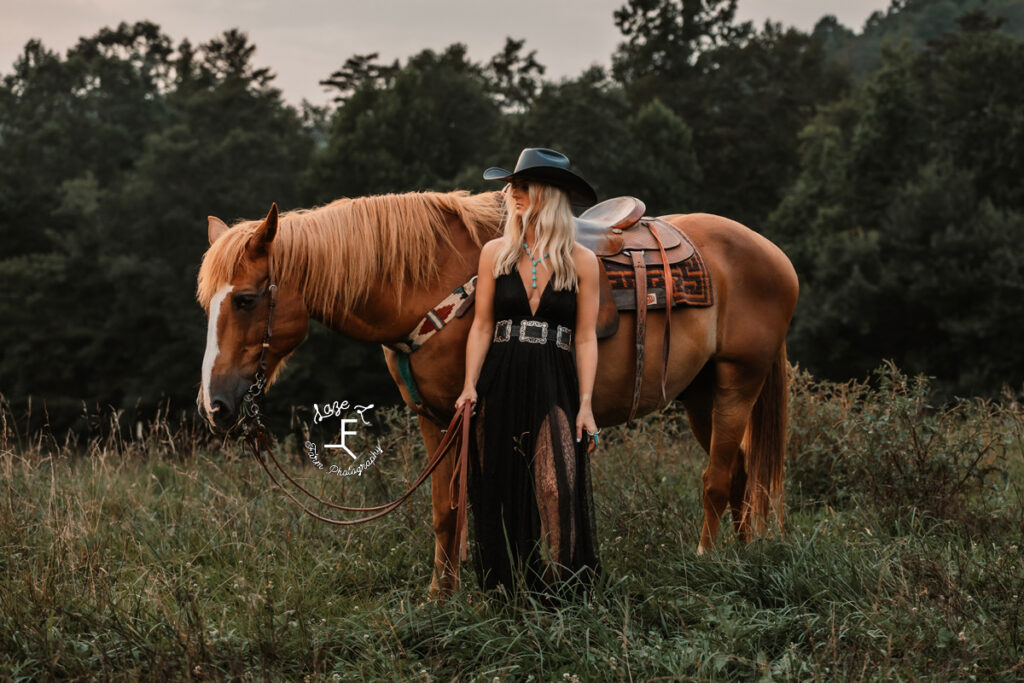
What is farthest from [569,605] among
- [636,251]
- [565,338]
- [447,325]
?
[636,251]

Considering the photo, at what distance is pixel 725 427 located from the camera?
457 centimetres

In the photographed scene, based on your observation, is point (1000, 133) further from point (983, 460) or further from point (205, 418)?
point (205, 418)

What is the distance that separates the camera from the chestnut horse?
11.8 feet

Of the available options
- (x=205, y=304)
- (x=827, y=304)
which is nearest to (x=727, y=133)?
(x=827, y=304)

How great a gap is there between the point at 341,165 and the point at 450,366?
2759 centimetres

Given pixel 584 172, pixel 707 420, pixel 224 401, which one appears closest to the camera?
pixel 224 401

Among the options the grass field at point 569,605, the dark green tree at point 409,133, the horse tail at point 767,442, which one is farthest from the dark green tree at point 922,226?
the horse tail at point 767,442

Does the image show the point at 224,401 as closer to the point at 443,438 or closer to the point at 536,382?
the point at 443,438

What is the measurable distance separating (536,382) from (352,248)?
1.05 metres

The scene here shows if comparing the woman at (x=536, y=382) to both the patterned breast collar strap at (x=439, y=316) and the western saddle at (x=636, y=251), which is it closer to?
the patterned breast collar strap at (x=439, y=316)

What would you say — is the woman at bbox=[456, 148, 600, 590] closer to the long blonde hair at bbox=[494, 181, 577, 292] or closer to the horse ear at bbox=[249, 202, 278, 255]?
the long blonde hair at bbox=[494, 181, 577, 292]

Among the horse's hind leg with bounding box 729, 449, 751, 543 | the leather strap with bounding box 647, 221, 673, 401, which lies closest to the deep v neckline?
the leather strap with bounding box 647, 221, 673, 401

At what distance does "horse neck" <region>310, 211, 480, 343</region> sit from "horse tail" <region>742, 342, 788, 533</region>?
202 cm

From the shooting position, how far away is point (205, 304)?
3.70 metres
